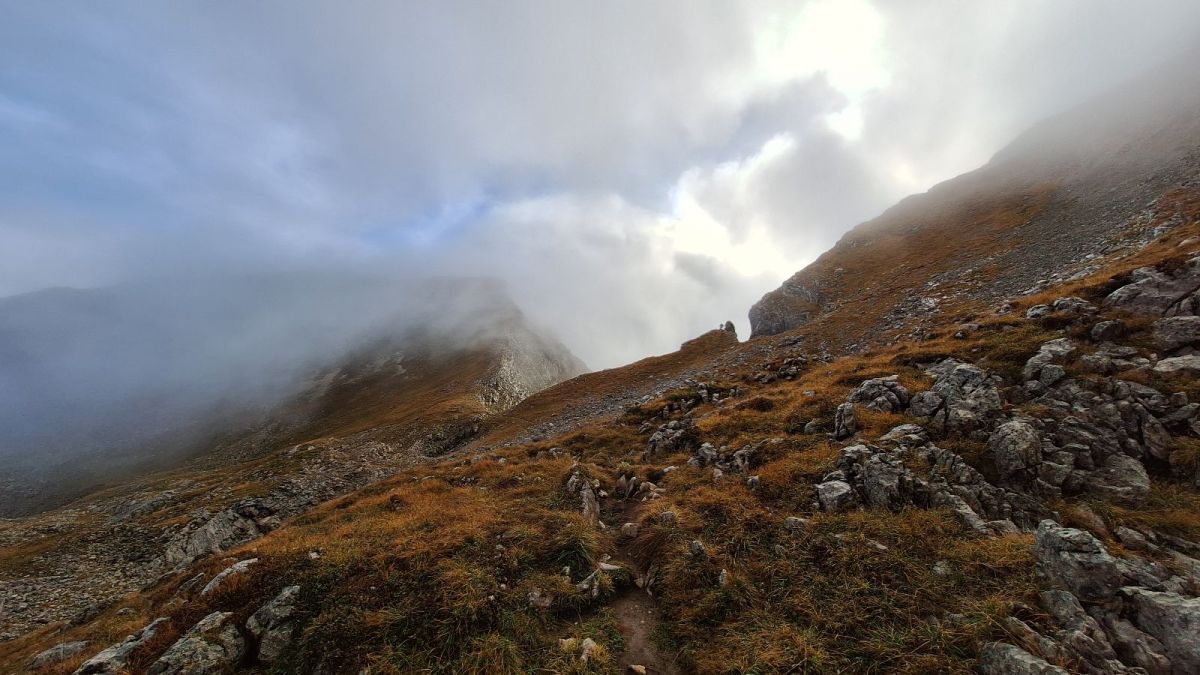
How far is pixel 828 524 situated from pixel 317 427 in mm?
109835

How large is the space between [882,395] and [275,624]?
21.0m

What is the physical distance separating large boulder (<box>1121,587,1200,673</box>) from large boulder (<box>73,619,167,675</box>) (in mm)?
19801

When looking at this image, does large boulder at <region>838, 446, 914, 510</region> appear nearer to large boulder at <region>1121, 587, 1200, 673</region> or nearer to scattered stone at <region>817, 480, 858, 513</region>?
scattered stone at <region>817, 480, 858, 513</region>

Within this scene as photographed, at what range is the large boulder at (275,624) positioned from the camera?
9.29 metres

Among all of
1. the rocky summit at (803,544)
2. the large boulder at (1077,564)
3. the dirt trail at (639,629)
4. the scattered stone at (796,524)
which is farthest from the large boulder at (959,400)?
the dirt trail at (639,629)

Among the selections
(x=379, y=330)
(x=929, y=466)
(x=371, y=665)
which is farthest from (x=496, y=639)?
(x=379, y=330)

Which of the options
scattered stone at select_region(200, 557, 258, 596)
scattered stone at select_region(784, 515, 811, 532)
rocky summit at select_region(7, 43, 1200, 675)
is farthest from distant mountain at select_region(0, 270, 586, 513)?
scattered stone at select_region(784, 515, 811, 532)

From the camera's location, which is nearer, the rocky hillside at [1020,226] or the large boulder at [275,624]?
the large boulder at [275,624]

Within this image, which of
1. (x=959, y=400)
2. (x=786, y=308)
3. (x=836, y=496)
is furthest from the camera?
(x=786, y=308)

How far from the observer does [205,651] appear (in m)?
9.16

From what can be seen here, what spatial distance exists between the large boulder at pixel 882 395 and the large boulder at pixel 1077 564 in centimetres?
794

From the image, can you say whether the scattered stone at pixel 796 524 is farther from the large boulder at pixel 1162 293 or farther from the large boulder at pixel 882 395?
the large boulder at pixel 1162 293

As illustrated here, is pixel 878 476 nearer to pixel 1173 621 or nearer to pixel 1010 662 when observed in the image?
pixel 1173 621

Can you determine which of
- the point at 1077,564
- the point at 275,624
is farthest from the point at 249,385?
the point at 1077,564
